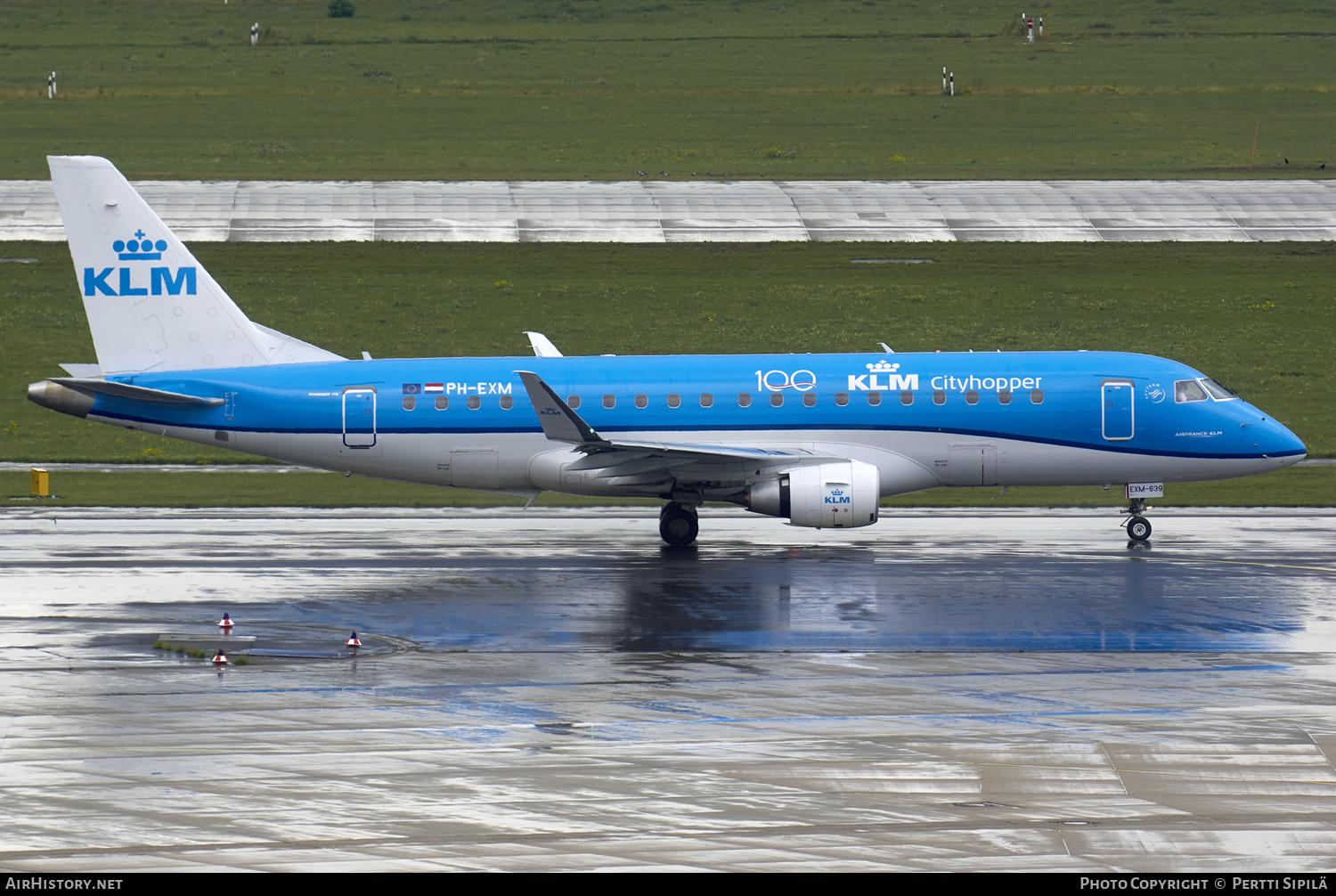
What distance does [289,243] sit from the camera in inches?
2867

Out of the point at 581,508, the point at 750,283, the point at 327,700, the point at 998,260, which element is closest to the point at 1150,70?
the point at 998,260

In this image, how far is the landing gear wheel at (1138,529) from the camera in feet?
118

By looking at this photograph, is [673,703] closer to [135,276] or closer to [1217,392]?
[1217,392]

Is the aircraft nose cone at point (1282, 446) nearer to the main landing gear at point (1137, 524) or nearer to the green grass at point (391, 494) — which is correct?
the main landing gear at point (1137, 524)

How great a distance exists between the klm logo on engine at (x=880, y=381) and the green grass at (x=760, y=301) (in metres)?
24.6

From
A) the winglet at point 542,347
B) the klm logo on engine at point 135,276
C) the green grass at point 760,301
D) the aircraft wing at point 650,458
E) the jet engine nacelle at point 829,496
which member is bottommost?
the jet engine nacelle at point 829,496

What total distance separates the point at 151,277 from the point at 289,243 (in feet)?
122

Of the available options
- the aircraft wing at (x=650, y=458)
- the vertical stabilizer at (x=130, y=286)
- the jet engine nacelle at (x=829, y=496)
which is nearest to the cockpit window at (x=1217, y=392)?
the jet engine nacelle at (x=829, y=496)

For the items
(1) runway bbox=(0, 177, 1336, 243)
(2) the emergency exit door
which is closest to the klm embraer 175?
(2) the emergency exit door

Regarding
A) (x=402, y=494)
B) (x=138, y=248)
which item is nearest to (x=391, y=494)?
(x=402, y=494)

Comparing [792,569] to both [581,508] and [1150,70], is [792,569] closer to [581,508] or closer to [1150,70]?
[581,508]

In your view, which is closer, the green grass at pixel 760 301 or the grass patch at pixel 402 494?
the grass patch at pixel 402 494

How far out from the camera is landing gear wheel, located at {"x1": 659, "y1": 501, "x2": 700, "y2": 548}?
117 ft

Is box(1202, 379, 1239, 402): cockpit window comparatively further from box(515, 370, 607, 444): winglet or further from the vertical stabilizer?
the vertical stabilizer
